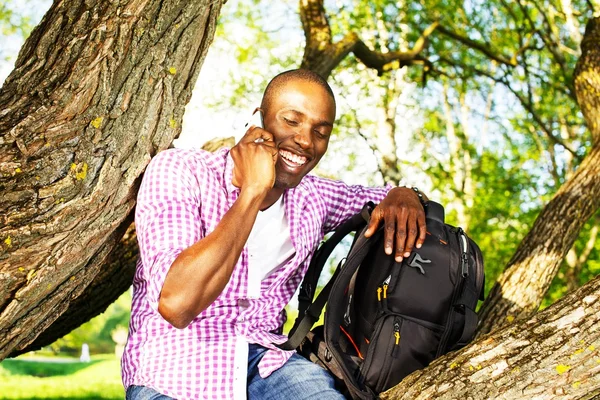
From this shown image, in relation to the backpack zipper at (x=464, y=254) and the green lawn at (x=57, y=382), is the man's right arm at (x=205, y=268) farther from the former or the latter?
the green lawn at (x=57, y=382)

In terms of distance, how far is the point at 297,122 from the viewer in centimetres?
333

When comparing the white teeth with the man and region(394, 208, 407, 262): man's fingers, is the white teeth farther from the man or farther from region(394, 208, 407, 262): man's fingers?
region(394, 208, 407, 262): man's fingers

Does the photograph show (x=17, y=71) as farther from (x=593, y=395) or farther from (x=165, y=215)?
(x=593, y=395)

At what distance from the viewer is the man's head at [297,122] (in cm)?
331

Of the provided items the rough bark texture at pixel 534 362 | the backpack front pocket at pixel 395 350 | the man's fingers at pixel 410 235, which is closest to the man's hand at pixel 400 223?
the man's fingers at pixel 410 235

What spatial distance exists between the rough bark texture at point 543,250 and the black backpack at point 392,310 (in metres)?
1.62

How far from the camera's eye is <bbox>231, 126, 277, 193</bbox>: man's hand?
9.34 feet

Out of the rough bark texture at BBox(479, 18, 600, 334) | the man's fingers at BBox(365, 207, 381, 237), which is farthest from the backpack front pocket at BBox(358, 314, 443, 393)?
A: the rough bark texture at BBox(479, 18, 600, 334)

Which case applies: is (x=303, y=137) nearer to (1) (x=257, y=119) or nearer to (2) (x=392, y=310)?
(1) (x=257, y=119)

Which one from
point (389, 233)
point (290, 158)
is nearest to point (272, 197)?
point (290, 158)

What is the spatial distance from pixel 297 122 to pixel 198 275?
3.60 feet

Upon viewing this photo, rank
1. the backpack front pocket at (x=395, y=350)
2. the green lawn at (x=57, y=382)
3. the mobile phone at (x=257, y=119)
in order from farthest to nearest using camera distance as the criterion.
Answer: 1. the green lawn at (x=57, y=382)
2. the mobile phone at (x=257, y=119)
3. the backpack front pocket at (x=395, y=350)

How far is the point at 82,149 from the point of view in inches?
114

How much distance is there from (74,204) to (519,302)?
3.09 m
